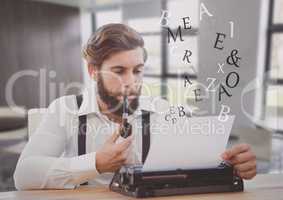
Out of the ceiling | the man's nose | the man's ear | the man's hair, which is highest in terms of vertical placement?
the ceiling

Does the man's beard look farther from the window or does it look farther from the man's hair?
the window

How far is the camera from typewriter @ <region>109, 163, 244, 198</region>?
1252mm

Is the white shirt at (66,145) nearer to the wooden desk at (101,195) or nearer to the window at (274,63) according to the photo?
the wooden desk at (101,195)

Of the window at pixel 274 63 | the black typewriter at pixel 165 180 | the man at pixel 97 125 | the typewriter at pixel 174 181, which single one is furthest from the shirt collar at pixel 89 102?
the window at pixel 274 63

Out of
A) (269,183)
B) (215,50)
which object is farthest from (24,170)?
(269,183)

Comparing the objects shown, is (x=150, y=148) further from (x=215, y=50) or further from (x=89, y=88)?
(x=215, y=50)

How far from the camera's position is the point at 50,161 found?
1.29m

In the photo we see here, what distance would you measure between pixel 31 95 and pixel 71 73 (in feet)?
0.56

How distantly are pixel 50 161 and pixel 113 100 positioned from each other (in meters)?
0.33

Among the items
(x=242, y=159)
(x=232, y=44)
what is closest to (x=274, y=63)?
(x=232, y=44)

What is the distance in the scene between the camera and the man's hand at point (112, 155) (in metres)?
1.31

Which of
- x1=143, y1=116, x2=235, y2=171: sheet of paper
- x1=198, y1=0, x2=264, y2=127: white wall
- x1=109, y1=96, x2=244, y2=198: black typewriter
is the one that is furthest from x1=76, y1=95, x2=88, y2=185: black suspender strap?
x1=198, y1=0, x2=264, y2=127: white wall

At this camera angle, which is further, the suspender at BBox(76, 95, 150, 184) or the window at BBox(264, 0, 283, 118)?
the window at BBox(264, 0, 283, 118)

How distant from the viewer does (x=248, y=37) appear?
1404 mm
